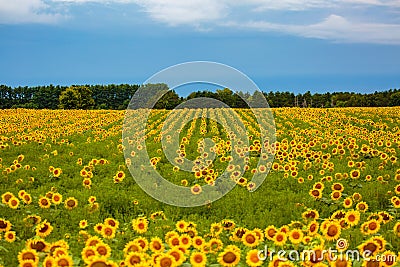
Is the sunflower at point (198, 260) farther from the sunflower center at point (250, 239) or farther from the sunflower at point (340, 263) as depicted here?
the sunflower at point (340, 263)

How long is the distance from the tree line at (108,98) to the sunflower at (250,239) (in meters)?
57.8

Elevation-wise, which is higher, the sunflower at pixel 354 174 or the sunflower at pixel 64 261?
the sunflower at pixel 354 174

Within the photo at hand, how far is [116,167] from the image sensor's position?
11477 mm

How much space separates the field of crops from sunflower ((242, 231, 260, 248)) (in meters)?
0.01

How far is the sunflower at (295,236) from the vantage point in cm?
482

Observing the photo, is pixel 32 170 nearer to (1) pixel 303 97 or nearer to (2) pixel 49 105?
(1) pixel 303 97

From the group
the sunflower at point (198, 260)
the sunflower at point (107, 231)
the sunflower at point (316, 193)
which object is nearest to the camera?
the sunflower at point (198, 260)

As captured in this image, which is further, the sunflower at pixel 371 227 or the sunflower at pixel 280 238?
the sunflower at pixel 371 227

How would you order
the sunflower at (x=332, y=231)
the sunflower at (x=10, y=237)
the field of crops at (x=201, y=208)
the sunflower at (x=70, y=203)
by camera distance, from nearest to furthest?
the field of crops at (x=201, y=208)
the sunflower at (x=332, y=231)
the sunflower at (x=10, y=237)
the sunflower at (x=70, y=203)

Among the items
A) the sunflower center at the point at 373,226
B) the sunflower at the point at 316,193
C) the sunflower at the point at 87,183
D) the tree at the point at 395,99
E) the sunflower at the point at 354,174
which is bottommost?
the sunflower center at the point at 373,226

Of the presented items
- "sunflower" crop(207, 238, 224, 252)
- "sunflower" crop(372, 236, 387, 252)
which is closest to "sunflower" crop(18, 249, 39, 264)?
"sunflower" crop(207, 238, 224, 252)

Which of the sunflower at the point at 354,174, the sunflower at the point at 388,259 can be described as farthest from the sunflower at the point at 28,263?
the sunflower at the point at 354,174

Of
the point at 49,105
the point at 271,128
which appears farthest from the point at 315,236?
the point at 49,105

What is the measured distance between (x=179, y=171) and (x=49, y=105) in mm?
72778
